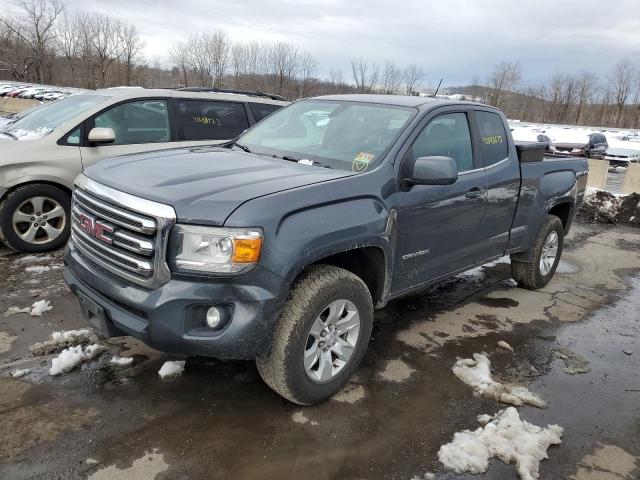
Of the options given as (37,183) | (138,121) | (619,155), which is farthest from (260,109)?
(619,155)

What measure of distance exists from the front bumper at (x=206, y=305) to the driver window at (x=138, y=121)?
3685 mm

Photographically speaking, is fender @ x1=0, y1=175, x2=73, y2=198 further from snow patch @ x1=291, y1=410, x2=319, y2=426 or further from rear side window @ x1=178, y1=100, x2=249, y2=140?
snow patch @ x1=291, y1=410, x2=319, y2=426

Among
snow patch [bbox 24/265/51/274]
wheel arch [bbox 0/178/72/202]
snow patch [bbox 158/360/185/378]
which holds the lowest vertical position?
snow patch [bbox 158/360/185/378]

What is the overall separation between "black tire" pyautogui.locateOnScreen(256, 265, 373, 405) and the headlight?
405 mm

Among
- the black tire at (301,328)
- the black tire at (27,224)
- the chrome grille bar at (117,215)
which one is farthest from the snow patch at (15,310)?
the black tire at (301,328)

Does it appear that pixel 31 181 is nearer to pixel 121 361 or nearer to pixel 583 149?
pixel 121 361

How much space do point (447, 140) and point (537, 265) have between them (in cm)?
220

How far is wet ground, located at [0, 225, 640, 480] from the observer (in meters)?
2.70

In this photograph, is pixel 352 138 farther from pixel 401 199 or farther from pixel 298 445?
pixel 298 445

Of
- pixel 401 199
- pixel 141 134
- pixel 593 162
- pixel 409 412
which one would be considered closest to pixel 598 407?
pixel 409 412

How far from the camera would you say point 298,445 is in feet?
9.35

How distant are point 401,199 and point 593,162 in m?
11.4

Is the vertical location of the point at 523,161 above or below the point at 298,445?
above

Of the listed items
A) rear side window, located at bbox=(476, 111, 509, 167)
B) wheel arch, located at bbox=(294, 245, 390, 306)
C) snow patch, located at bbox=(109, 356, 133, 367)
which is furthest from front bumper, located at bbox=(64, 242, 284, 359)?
rear side window, located at bbox=(476, 111, 509, 167)
